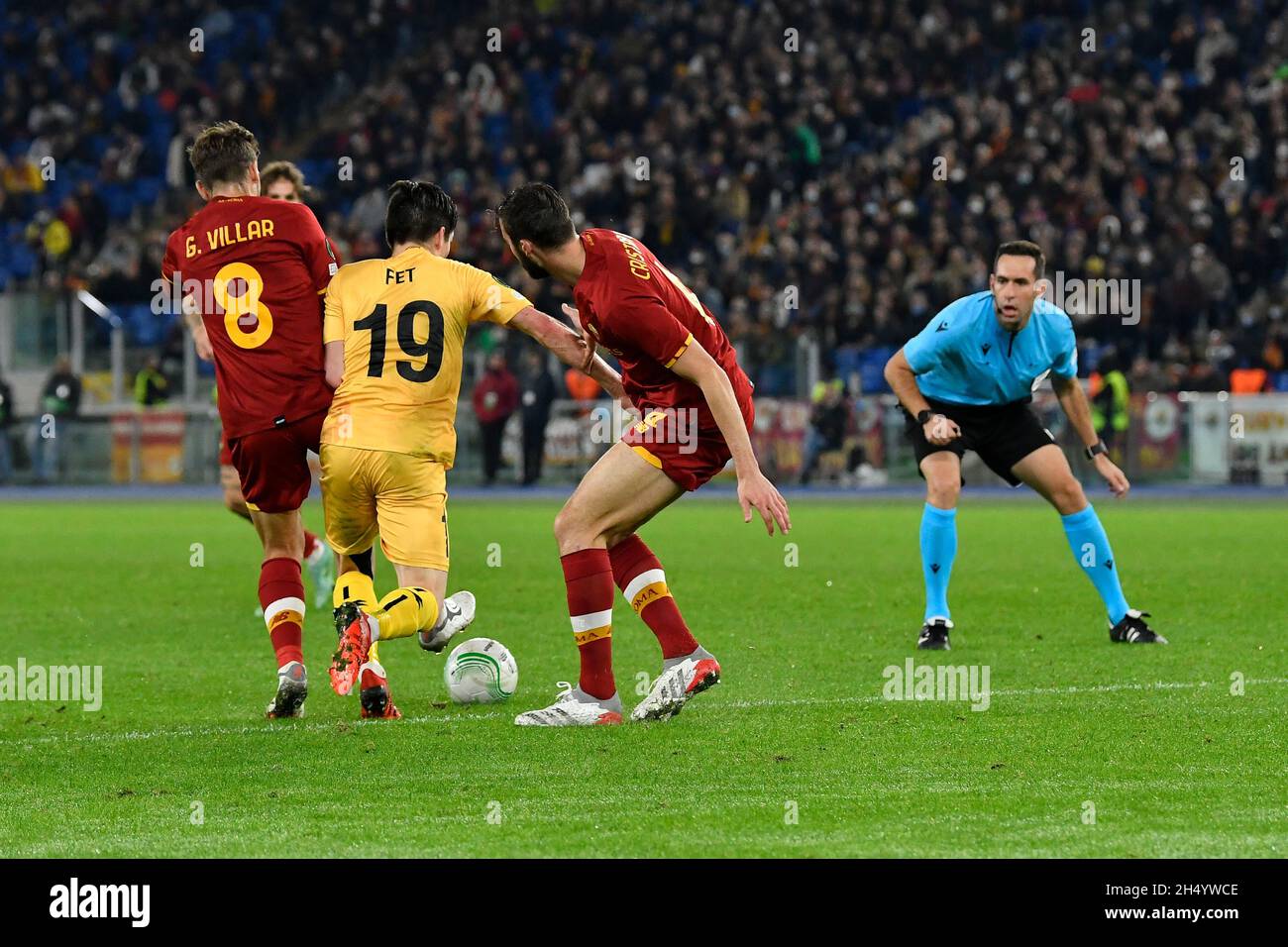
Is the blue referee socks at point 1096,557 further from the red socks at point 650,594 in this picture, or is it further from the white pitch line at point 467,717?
the red socks at point 650,594

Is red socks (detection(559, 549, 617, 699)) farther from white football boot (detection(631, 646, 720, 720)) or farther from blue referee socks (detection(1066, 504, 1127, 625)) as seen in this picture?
blue referee socks (detection(1066, 504, 1127, 625))

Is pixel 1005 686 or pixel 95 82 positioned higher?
pixel 95 82

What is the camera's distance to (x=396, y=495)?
7047 mm

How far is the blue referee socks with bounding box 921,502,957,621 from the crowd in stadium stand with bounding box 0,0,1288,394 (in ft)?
53.8

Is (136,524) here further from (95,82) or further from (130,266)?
(95,82)

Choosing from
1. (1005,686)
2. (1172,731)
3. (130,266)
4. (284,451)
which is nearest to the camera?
(1172,731)

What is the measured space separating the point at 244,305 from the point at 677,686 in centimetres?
218

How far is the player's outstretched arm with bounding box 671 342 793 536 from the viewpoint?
250 inches

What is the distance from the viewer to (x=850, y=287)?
27688 mm

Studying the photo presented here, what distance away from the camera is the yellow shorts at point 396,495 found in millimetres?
6996

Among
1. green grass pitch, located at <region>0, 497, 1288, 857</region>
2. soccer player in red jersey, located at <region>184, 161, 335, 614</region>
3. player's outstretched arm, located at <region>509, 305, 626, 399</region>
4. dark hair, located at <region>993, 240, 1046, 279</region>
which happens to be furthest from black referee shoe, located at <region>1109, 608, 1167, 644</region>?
soccer player in red jersey, located at <region>184, 161, 335, 614</region>

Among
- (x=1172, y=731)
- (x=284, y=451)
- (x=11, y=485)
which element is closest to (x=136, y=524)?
(x=11, y=485)

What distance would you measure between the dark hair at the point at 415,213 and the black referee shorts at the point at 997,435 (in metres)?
3.67

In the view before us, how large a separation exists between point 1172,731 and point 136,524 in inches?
605
